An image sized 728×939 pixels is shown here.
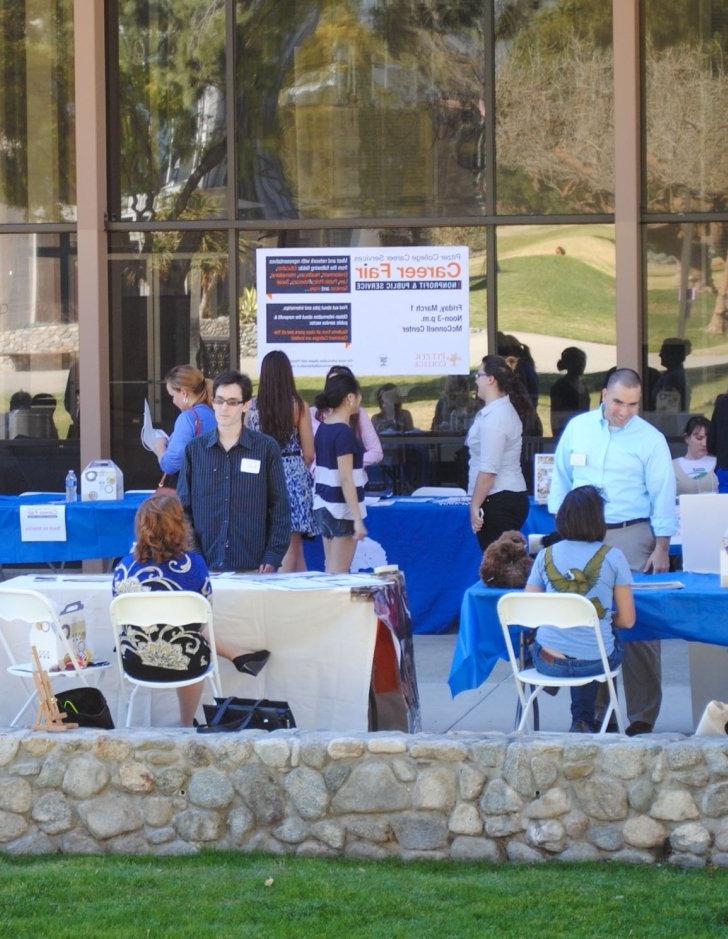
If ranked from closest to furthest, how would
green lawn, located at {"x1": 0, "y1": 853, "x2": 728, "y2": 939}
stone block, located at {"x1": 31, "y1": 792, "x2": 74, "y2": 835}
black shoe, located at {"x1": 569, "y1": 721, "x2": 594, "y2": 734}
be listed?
1. green lawn, located at {"x1": 0, "y1": 853, "x2": 728, "y2": 939}
2. stone block, located at {"x1": 31, "y1": 792, "x2": 74, "y2": 835}
3. black shoe, located at {"x1": 569, "y1": 721, "x2": 594, "y2": 734}

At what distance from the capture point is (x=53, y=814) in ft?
17.1

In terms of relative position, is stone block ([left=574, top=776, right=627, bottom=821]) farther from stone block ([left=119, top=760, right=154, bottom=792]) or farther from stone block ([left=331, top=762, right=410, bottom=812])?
stone block ([left=119, top=760, right=154, bottom=792])

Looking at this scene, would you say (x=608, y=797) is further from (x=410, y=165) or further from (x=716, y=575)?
(x=410, y=165)

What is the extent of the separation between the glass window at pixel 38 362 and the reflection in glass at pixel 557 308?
3.41 m

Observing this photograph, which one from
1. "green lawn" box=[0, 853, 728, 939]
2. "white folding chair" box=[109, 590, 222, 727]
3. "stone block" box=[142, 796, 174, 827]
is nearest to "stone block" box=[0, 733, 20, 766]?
"green lawn" box=[0, 853, 728, 939]

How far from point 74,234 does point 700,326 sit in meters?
4.91

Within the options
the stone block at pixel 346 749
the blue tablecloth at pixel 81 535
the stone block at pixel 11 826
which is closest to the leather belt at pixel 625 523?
the stone block at pixel 346 749

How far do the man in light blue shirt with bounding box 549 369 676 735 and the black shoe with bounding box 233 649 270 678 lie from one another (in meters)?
1.67

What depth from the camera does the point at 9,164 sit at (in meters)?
11.9

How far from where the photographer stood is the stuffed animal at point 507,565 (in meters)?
6.48

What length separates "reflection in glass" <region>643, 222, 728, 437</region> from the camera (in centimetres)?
→ 1132

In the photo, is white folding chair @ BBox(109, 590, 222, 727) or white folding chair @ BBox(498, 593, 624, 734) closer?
white folding chair @ BBox(498, 593, 624, 734)

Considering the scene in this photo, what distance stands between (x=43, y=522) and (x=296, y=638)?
345 centimetres

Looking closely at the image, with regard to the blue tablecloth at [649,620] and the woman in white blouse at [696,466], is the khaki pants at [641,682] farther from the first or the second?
the woman in white blouse at [696,466]
